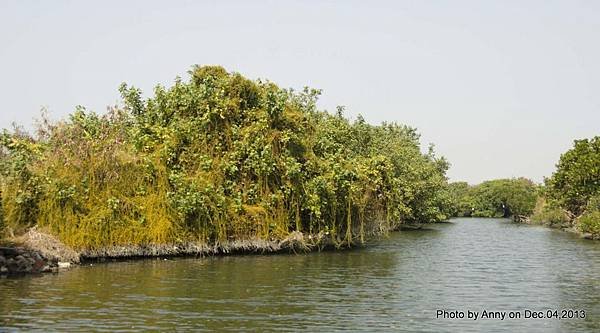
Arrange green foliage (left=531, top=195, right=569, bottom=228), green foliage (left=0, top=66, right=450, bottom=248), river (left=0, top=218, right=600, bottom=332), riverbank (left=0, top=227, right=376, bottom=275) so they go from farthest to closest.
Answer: green foliage (left=531, top=195, right=569, bottom=228)
green foliage (left=0, top=66, right=450, bottom=248)
riverbank (left=0, top=227, right=376, bottom=275)
river (left=0, top=218, right=600, bottom=332)

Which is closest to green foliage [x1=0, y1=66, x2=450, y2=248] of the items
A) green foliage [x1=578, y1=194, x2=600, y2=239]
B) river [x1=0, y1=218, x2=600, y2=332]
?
river [x1=0, y1=218, x2=600, y2=332]

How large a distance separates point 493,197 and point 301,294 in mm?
141100

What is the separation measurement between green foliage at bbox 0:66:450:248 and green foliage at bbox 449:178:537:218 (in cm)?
10382

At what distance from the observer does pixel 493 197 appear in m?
161

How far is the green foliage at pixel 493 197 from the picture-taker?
486 feet

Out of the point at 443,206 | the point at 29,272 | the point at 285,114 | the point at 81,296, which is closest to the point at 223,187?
the point at 285,114

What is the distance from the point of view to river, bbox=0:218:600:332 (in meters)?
21.9

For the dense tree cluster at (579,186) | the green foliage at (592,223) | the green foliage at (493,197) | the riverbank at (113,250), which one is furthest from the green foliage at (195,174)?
the green foliage at (493,197)

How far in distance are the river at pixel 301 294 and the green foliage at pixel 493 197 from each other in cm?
10719

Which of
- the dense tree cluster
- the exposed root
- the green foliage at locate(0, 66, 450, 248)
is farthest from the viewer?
the dense tree cluster

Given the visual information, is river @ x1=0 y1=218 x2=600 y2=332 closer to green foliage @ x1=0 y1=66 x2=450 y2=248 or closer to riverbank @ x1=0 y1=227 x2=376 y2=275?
riverbank @ x1=0 y1=227 x2=376 y2=275

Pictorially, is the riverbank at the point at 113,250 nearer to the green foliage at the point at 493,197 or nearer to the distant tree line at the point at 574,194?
the distant tree line at the point at 574,194

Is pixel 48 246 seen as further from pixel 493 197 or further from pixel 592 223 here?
pixel 493 197

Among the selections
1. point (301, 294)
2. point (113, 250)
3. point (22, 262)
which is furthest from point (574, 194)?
point (22, 262)
